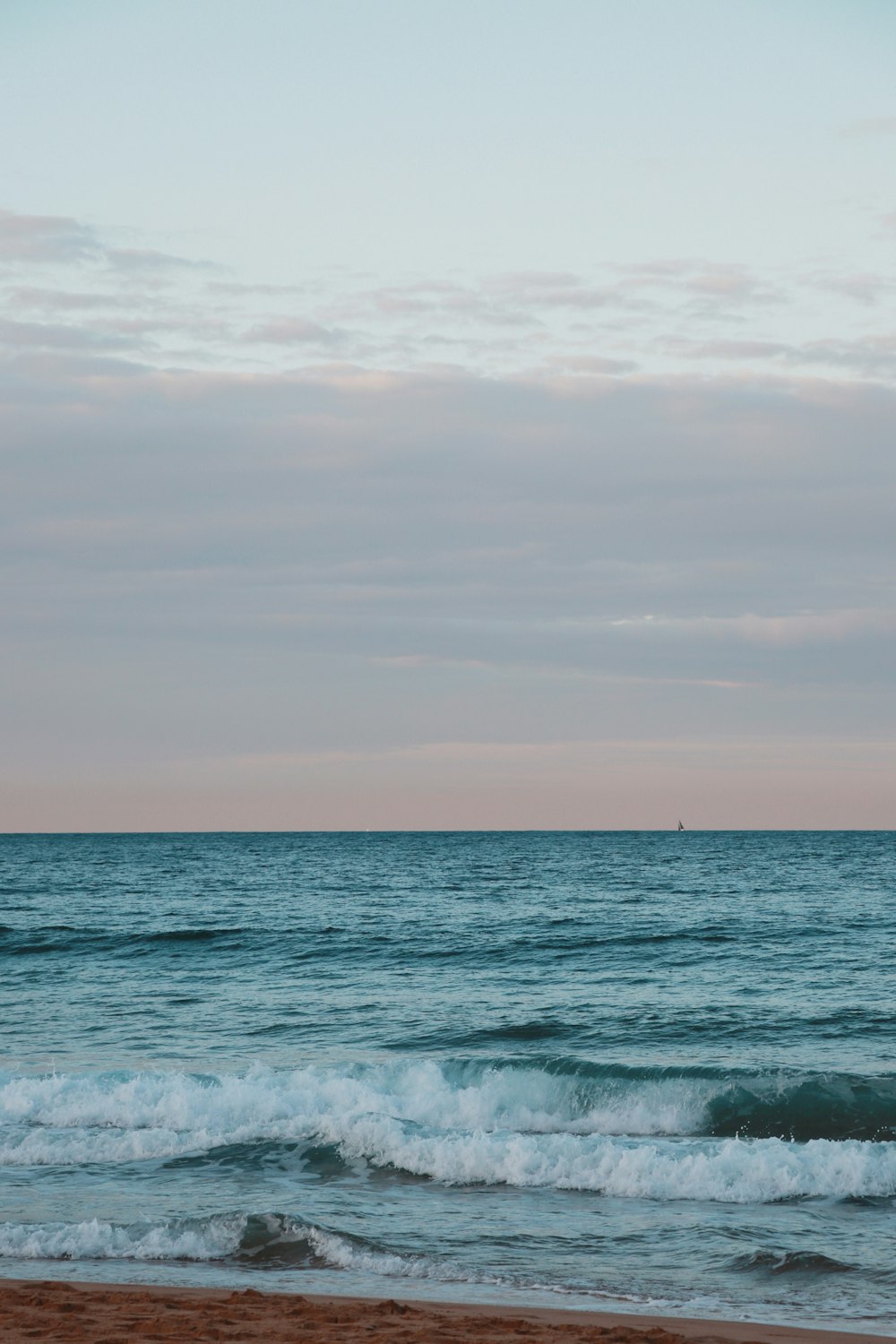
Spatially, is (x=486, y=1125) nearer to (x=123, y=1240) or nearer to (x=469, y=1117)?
(x=469, y=1117)

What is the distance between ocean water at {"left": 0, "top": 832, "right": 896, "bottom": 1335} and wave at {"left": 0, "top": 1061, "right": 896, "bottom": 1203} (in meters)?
0.04

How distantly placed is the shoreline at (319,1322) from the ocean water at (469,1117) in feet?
1.60

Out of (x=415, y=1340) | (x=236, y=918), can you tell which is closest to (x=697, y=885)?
(x=236, y=918)

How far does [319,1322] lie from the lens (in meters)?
8.39

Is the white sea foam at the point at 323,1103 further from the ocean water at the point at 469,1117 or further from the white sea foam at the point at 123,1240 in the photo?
the white sea foam at the point at 123,1240

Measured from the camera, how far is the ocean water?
10.2 m

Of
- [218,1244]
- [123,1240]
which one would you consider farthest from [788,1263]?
[123,1240]

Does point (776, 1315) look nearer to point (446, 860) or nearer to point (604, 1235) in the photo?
point (604, 1235)

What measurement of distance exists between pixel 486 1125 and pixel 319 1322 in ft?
24.0

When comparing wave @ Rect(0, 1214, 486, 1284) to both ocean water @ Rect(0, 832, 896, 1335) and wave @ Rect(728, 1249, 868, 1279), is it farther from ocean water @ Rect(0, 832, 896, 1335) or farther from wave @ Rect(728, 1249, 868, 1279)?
wave @ Rect(728, 1249, 868, 1279)

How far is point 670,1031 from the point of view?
64.3ft

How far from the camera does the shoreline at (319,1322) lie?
7953 mm

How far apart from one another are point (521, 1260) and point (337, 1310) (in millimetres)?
2232

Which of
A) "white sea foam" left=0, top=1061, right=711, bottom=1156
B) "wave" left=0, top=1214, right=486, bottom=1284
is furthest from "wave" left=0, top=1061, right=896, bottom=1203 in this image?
"wave" left=0, top=1214, right=486, bottom=1284
